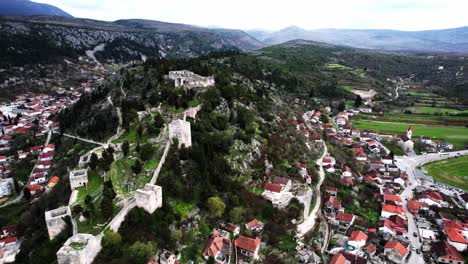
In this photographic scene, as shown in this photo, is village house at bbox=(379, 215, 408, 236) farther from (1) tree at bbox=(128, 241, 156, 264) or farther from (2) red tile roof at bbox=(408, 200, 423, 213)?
(1) tree at bbox=(128, 241, 156, 264)

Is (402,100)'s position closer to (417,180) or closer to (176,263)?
(417,180)

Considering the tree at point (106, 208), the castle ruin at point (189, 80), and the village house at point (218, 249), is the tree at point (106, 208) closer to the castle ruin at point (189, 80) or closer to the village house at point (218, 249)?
the village house at point (218, 249)

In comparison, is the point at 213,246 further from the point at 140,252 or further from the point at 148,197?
the point at 148,197

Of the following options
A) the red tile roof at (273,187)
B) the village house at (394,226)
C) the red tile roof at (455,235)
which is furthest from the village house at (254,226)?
the red tile roof at (455,235)

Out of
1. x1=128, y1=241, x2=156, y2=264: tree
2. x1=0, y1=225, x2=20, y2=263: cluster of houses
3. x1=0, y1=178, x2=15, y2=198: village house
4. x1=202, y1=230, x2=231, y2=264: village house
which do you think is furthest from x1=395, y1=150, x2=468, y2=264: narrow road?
x1=0, y1=178, x2=15, y2=198: village house

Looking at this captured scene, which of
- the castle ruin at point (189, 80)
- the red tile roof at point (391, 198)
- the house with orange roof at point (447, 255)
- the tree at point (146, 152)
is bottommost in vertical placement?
the house with orange roof at point (447, 255)

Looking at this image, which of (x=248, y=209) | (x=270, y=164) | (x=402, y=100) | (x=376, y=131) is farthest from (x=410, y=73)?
(x=248, y=209)
